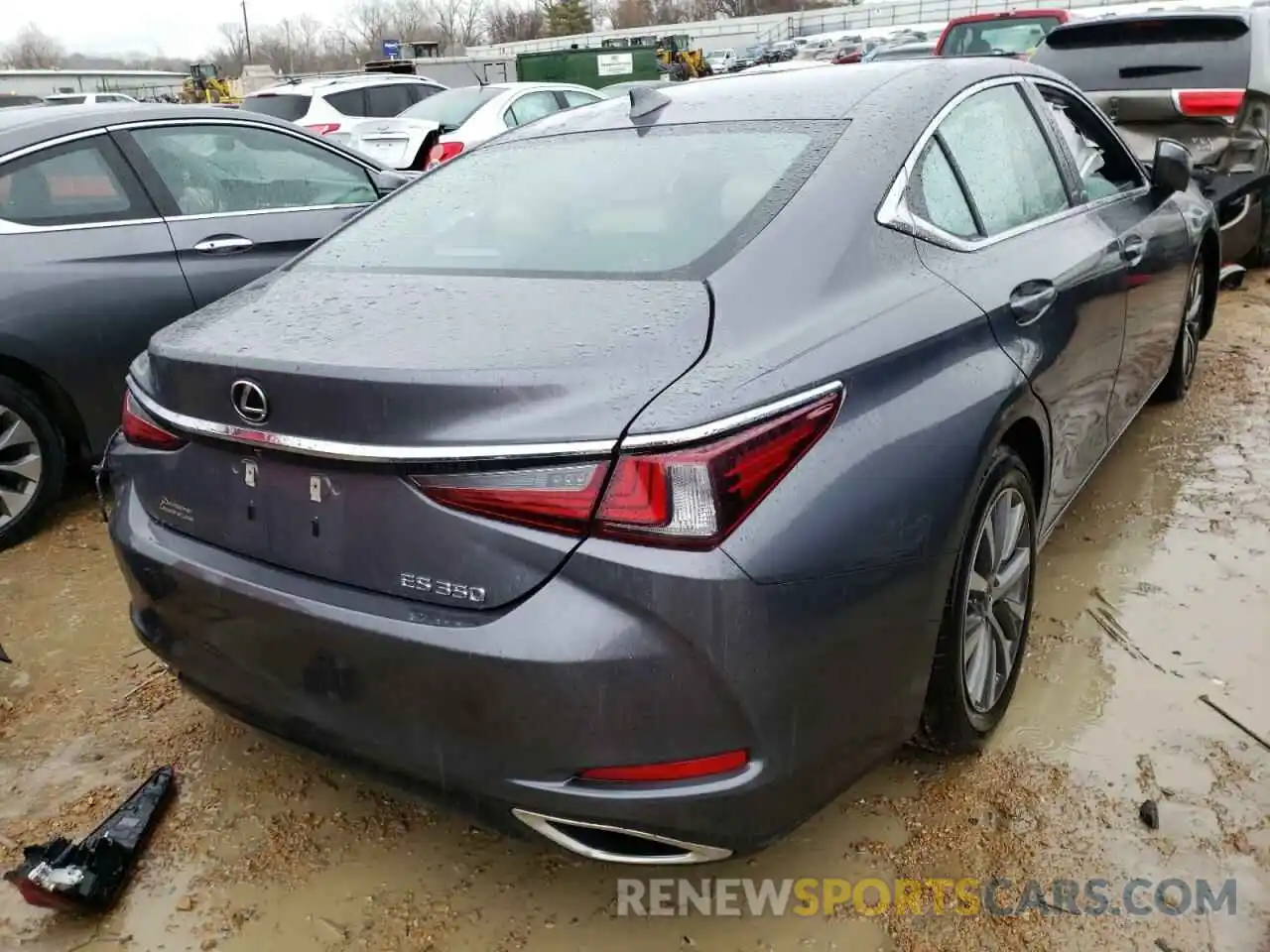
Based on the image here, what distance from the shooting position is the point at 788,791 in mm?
1765

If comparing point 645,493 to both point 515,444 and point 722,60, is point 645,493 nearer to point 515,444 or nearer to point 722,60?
point 515,444

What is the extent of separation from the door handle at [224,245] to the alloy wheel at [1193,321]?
152 inches

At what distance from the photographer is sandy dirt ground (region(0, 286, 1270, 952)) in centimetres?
203

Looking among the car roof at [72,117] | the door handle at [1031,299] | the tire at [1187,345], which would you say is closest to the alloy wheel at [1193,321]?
the tire at [1187,345]

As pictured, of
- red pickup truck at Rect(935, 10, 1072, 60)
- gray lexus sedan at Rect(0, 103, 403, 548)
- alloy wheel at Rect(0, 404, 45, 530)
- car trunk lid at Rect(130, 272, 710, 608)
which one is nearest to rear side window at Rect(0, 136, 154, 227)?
gray lexus sedan at Rect(0, 103, 403, 548)

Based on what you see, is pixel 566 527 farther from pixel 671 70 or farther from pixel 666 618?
pixel 671 70

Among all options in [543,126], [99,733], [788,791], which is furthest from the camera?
[543,126]

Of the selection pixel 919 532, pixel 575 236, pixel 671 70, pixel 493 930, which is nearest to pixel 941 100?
pixel 575 236

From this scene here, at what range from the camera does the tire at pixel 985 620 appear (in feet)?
6.98

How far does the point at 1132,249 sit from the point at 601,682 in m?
2.49

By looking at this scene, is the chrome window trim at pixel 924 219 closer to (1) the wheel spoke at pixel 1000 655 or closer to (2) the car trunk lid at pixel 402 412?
(2) the car trunk lid at pixel 402 412

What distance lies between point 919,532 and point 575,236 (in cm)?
99

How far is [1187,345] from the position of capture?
183 inches

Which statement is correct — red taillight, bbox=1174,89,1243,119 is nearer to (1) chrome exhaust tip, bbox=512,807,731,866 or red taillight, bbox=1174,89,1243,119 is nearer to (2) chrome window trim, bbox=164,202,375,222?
(2) chrome window trim, bbox=164,202,375,222
